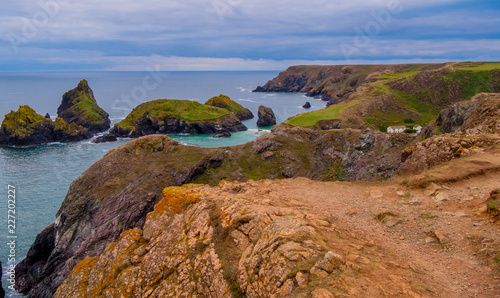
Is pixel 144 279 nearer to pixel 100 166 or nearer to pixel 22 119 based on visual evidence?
pixel 100 166

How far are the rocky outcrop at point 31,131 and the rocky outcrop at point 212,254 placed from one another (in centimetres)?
10664

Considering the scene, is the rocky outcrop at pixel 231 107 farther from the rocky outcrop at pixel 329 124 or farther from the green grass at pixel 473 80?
the green grass at pixel 473 80

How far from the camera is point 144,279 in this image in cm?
1480

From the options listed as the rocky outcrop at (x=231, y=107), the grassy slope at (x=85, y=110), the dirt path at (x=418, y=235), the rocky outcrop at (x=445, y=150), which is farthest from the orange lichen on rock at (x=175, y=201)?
the rocky outcrop at (x=231, y=107)

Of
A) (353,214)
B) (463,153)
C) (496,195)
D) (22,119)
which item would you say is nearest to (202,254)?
(353,214)

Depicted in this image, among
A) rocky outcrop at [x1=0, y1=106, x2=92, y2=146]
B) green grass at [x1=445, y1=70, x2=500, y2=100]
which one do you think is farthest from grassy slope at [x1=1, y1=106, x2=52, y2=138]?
green grass at [x1=445, y1=70, x2=500, y2=100]

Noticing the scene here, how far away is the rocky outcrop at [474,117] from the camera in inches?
1092

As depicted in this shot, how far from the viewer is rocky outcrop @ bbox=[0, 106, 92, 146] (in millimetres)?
100875

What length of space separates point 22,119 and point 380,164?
116647 mm

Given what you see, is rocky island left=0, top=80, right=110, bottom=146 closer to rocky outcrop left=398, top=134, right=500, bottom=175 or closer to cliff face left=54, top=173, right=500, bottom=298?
cliff face left=54, top=173, right=500, bottom=298

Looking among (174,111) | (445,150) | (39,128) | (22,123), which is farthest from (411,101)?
(22,123)

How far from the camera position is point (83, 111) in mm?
131250

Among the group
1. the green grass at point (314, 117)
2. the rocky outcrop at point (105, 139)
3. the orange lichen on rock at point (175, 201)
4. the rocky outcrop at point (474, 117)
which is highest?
the rocky outcrop at point (474, 117)

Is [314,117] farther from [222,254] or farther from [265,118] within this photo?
[222,254]
